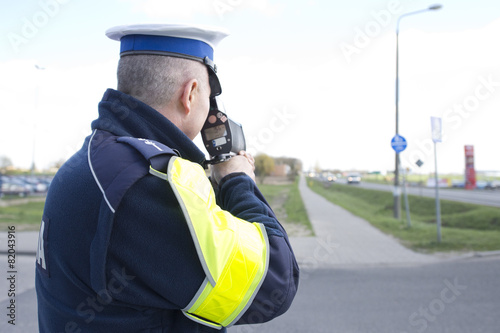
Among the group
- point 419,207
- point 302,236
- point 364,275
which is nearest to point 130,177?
point 364,275

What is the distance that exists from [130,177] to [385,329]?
4.16 m

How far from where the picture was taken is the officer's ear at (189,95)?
118 cm

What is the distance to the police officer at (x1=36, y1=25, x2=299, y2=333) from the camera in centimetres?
94

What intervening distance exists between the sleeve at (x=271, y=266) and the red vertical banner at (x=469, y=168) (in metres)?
22.9

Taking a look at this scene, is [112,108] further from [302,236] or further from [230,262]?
Result: [302,236]

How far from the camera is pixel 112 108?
1.14 meters

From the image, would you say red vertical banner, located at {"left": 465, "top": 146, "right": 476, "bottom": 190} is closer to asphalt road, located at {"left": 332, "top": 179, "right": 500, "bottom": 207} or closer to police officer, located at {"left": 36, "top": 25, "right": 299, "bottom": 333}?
asphalt road, located at {"left": 332, "top": 179, "right": 500, "bottom": 207}

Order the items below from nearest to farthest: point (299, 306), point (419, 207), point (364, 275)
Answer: point (299, 306), point (364, 275), point (419, 207)

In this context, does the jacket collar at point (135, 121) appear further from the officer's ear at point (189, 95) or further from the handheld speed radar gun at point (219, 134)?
the handheld speed radar gun at point (219, 134)

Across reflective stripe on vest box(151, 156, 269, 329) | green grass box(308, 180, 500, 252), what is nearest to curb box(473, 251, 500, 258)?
green grass box(308, 180, 500, 252)

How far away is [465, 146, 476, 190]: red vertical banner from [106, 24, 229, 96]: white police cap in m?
22.9

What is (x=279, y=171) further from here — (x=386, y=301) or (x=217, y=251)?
(x=217, y=251)

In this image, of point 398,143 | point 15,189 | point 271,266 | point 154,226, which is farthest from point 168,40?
point 15,189

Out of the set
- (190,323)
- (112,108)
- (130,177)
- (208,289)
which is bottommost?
(190,323)
